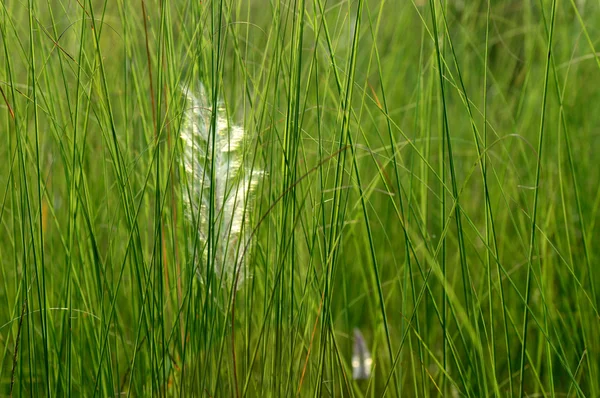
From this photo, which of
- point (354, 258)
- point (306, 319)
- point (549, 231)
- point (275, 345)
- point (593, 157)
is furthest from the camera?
point (593, 157)

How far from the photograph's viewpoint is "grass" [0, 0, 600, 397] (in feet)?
3.23

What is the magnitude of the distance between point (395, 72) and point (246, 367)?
1.40m

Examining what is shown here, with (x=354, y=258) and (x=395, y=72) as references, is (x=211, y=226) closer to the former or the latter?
(x=354, y=258)

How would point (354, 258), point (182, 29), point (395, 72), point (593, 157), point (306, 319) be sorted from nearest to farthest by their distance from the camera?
point (306, 319)
point (182, 29)
point (354, 258)
point (593, 157)
point (395, 72)

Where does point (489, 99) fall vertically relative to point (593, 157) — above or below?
above

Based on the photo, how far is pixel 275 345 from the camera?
964 mm

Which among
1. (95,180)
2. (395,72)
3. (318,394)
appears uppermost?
(395,72)

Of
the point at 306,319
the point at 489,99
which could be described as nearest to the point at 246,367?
the point at 306,319

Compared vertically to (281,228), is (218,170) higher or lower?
higher

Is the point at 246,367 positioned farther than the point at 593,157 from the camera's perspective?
No

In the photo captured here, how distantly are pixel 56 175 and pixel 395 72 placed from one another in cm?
102

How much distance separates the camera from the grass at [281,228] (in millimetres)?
983

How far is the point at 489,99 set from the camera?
2.61 meters

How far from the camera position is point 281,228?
1024mm
